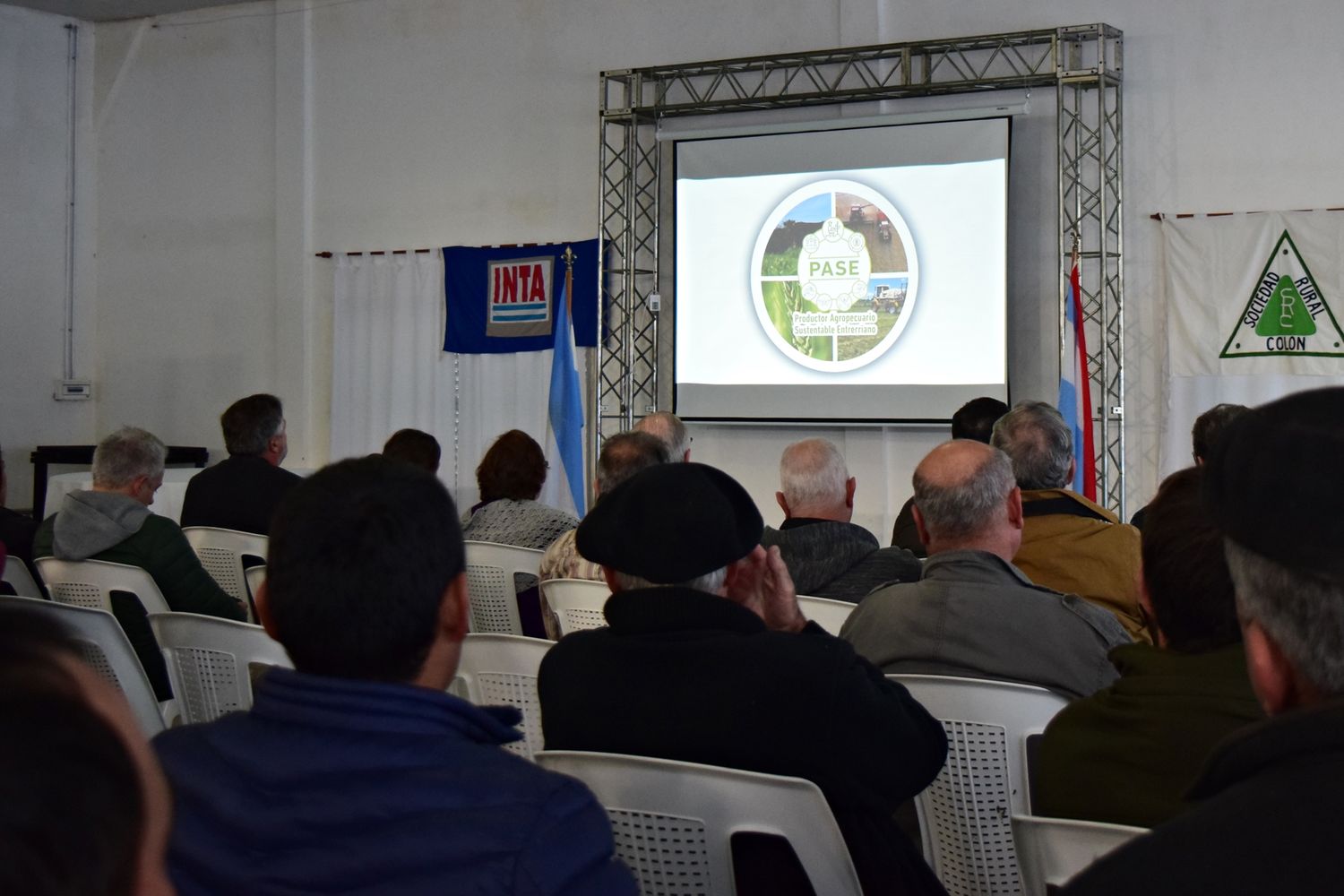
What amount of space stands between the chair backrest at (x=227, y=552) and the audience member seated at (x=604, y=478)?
1.23m

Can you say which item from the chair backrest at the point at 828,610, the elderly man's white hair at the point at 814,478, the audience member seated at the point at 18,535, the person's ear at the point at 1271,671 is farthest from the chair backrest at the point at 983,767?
the audience member seated at the point at 18,535

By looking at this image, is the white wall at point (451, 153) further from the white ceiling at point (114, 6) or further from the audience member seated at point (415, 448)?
the audience member seated at point (415, 448)

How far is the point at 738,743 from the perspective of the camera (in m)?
1.92

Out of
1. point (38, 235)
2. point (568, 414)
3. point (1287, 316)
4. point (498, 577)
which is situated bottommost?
point (498, 577)

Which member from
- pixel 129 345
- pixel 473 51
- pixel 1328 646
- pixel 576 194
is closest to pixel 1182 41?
pixel 576 194

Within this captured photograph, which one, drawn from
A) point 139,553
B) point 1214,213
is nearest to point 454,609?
point 139,553

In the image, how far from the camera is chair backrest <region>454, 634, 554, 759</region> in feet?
9.50

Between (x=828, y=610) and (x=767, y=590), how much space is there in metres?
0.96

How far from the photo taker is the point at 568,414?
7.84m

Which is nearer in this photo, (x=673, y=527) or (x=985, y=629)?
(x=673, y=527)

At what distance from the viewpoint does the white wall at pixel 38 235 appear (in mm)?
9742

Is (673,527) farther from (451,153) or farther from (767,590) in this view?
(451,153)

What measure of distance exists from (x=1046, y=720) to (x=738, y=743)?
2.20 feet

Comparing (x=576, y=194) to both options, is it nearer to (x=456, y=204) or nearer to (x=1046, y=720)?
(x=456, y=204)
